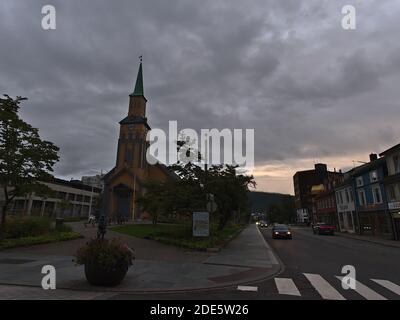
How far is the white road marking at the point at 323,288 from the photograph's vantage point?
7301 millimetres

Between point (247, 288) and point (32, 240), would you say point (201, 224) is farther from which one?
point (247, 288)

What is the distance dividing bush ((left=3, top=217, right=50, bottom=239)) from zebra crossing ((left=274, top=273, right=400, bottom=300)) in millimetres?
17382

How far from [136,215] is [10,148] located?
38851 mm

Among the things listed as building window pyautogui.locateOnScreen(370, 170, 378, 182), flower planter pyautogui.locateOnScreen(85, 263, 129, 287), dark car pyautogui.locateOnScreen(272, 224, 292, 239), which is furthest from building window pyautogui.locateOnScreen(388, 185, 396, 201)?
flower planter pyautogui.locateOnScreen(85, 263, 129, 287)

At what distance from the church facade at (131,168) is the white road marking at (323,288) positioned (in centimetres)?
4521

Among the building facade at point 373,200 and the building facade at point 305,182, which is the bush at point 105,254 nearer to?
the building facade at point 373,200

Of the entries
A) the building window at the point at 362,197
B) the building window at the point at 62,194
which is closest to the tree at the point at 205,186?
the building window at the point at 362,197

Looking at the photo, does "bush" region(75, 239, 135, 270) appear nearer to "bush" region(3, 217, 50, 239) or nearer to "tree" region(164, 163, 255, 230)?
A: "tree" region(164, 163, 255, 230)

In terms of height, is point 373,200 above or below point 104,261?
above

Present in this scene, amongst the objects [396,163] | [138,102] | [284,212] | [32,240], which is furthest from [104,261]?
[284,212]

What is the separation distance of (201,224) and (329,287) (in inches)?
432

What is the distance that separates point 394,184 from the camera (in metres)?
30.2

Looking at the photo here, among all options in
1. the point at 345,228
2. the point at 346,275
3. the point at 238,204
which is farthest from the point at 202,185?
the point at 345,228

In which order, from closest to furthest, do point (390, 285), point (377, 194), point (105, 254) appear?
point (105, 254), point (390, 285), point (377, 194)
